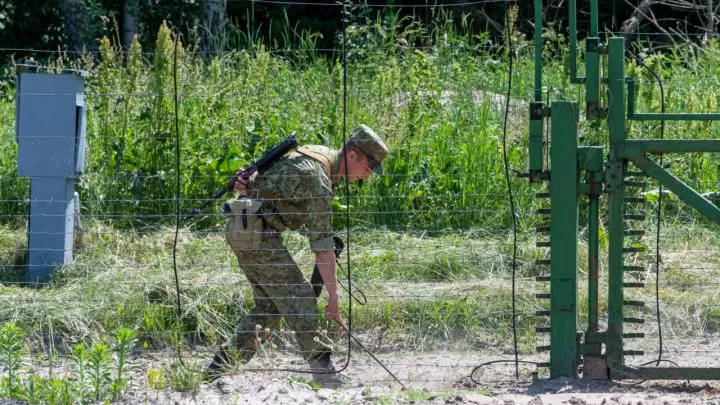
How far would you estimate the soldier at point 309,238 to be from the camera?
21.6 ft

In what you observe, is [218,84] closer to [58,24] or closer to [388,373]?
[388,373]

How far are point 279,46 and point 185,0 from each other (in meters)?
1.60

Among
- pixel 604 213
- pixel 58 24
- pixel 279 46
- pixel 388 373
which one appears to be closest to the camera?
pixel 388 373

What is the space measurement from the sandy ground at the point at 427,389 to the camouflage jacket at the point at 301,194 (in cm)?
79

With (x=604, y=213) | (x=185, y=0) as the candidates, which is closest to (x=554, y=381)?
(x=604, y=213)

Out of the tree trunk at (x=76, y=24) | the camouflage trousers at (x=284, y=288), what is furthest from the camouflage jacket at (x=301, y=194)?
the tree trunk at (x=76, y=24)

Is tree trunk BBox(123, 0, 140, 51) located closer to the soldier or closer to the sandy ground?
the sandy ground

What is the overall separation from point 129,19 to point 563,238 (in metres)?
10.5

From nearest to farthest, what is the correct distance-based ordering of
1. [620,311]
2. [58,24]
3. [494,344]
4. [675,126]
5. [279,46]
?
[620,311]
[494,344]
[675,126]
[279,46]
[58,24]

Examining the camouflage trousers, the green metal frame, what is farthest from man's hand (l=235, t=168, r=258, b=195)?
the green metal frame

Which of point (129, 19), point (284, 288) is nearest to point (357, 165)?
point (284, 288)

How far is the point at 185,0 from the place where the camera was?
15977mm

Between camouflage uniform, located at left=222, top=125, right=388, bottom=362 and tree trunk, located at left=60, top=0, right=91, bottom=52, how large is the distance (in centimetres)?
914

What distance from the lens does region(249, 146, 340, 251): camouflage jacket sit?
654 cm
